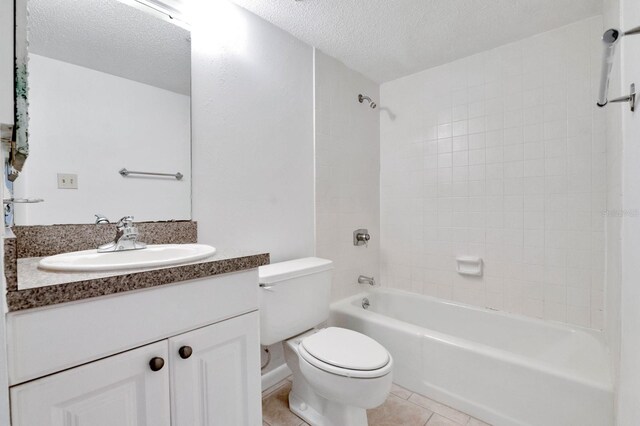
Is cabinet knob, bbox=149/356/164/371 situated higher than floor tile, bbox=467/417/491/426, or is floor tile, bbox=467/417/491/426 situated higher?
cabinet knob, bbox=149/356/164/371

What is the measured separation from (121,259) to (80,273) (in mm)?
285

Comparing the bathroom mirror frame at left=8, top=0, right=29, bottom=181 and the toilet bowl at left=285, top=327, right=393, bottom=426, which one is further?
the toilet bowl at left=285, top=327, right=393, bottom=426

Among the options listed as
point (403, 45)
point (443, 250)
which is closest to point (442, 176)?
point (443, 250)

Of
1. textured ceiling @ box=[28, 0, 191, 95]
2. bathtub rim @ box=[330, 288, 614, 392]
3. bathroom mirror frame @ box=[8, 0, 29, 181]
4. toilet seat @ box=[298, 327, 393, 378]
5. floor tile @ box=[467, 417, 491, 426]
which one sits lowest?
floor tile @ box=[467, 417, 491, 426]

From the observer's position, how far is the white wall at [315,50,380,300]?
204 centimetres

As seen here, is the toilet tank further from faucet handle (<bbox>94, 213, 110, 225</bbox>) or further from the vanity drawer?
faucet handle (<bbox>94, 213, 110, 225</bbox>)

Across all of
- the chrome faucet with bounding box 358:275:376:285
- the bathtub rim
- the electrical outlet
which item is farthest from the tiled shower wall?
the electrical outlet

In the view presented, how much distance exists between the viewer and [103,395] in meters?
0.72

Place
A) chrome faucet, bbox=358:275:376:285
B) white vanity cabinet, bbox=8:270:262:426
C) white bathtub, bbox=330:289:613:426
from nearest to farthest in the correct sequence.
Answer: white vanity cabinet, bbox=8:270:262:426, white bathtub, bbox=330:289:613:426, chrome faucet, bbox=358:275:376:285

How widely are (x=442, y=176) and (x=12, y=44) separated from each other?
2.26 metres

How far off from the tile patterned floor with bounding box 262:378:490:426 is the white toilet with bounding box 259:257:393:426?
0.25 feet

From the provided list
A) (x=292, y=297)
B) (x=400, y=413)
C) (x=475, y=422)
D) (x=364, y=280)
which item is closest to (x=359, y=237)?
(x=364, y=280)

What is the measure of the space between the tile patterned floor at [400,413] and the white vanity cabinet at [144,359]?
569 mm

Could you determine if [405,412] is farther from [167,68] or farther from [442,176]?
[167,68]
